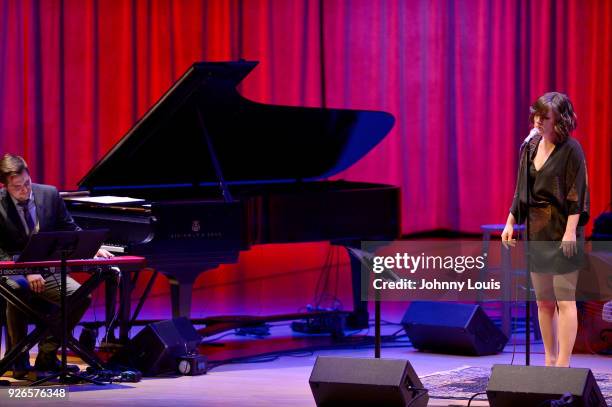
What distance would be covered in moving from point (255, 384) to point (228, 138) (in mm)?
1965

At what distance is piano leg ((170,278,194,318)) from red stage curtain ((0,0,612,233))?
2726 mm

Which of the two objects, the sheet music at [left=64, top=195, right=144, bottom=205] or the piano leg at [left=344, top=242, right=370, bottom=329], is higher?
the sheet music at [left=64, top=195, right=144, bottom=205]

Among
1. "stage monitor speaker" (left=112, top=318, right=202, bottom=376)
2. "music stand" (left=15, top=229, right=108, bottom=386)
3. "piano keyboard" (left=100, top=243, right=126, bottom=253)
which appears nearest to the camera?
"music stand" (left=15, top=229, right=108, bottom=386)

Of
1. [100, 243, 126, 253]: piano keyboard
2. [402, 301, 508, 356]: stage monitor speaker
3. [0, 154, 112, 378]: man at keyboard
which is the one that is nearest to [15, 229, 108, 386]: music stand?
[0, 154, 112, 378]: man at keyboard

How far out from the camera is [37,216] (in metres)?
6.03

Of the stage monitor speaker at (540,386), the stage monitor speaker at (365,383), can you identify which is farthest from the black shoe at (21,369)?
the stage monitor speaker at (540,386)

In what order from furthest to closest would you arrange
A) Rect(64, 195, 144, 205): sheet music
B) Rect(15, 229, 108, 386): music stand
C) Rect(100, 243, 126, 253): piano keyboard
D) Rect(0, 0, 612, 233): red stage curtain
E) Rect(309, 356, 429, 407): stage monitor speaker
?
Rect(0, 0, 612, 233): red stage curtain, Rect(64, 195, 144, 205): sheet music, Rect(100, 243, 126, 253): piano keyboard, Rect(15, 229, 108, 386): music stand, Rect(309, 356, 429, 407): stage monitor speaker

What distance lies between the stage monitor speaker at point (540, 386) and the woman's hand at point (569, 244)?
27.9 inches

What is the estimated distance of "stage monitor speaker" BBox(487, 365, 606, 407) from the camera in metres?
4.27

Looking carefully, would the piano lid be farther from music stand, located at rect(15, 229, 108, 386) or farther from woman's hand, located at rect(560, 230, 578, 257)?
woman's hand, located at rect(560, 230, 578, 257)

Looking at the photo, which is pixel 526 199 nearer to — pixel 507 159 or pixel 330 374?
pixel 330 374

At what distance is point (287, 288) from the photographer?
8992 millimetres

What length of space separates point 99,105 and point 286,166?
6.31 feet

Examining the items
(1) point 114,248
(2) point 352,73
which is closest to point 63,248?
(1) point 114,248
